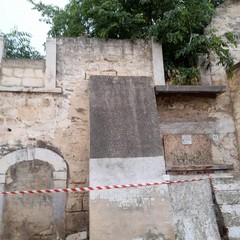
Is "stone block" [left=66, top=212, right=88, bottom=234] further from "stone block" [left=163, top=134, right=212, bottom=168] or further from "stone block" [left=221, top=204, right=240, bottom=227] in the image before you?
"stone block" [left=221, top=204, right=240, bottom=227]

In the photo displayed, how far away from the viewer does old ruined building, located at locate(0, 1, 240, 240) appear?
13.3 feet

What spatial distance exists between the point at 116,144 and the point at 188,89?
7.60 ft

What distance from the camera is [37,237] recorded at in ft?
15.7

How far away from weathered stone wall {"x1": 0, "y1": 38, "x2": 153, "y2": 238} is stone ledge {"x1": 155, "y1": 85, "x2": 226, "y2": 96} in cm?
60

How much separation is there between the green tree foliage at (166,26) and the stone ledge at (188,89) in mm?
360

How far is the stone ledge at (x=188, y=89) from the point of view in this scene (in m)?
5.80

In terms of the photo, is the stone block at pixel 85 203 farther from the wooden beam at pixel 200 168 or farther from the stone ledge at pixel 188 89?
the stone ledge at pixel 188 89

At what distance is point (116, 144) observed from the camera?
4.47 meters

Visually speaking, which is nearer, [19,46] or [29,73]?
[29,73]

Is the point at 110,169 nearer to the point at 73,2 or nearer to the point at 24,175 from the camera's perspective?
the point at 24,175

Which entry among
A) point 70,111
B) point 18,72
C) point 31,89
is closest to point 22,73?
point 18,72

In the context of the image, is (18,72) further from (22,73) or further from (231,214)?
(231,214)

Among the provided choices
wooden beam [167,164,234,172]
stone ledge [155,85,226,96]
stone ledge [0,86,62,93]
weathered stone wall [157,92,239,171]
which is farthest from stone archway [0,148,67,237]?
stone ledge [155,85,226,96]

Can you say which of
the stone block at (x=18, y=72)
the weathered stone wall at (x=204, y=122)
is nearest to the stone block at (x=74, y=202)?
the weathered stone wall at (x=204, y=122)
